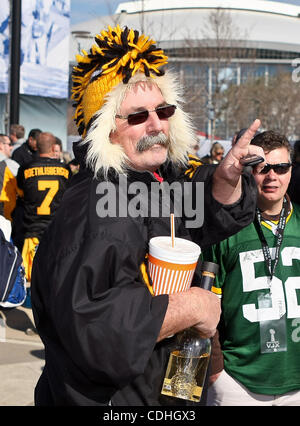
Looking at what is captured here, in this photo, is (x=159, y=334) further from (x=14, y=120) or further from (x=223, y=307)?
(x=14, y=120)

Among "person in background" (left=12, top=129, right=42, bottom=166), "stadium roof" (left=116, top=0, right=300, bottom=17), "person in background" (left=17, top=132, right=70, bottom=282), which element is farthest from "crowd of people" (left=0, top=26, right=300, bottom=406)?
"stadium roof" (left=116, top=0, right=300, bottom=17)

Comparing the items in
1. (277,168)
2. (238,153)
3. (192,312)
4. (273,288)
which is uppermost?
(238,153)

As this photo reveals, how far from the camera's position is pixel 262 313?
3.15 meters

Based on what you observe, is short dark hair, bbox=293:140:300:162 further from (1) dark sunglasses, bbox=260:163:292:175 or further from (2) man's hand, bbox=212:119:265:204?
(2) man's hand, bbox=212:119:265:204

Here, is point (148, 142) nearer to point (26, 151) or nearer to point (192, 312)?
point (192, 312)

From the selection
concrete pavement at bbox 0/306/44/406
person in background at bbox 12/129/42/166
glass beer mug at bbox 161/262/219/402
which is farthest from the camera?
person in background at bbox 12/129/42/166

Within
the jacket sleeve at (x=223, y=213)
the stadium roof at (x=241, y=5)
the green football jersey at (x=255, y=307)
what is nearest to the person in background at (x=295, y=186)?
the green football jersey at (x=255, y=307)

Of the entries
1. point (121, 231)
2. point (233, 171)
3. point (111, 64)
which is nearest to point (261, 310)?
point (233, 171)

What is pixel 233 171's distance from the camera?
2.20 metres

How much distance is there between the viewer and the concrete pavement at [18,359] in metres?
4.88

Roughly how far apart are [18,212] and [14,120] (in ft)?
16.7

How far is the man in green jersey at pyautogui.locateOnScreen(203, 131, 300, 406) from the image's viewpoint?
313 centimetres

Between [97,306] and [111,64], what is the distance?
38.5 inches

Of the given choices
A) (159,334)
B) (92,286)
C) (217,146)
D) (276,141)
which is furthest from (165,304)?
(217,146)
